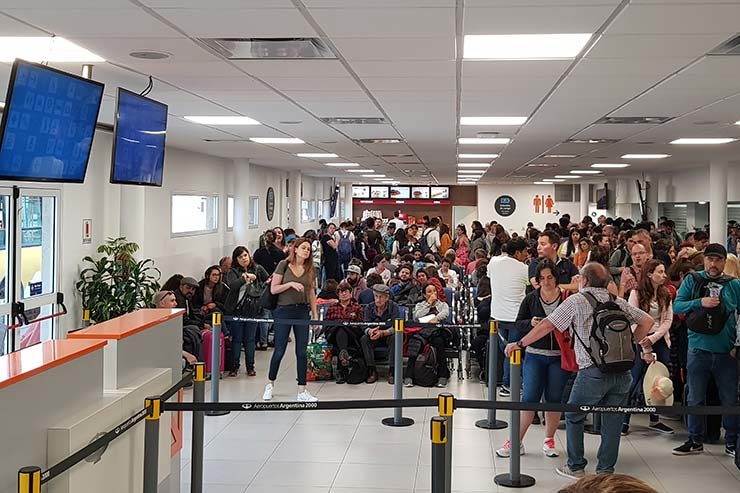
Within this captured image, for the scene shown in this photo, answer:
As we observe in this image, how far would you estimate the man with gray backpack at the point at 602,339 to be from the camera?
569 centimetres

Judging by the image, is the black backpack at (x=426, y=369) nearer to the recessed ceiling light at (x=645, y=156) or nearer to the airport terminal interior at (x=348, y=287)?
the airport terminal interior at (x=348, y=287)

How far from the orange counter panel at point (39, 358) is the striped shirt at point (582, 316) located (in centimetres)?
319

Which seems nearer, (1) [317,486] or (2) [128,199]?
(1) [317,486]

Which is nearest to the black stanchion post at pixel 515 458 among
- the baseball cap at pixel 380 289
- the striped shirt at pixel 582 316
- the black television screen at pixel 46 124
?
the striped shirt at pixel 582 316

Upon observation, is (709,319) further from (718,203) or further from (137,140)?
(718,203)

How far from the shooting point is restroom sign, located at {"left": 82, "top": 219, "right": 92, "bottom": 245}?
35.5ft

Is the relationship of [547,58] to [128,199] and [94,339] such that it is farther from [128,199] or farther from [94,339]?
[128,199]

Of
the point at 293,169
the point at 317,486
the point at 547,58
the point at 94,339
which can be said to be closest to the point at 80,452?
the point at 94,339

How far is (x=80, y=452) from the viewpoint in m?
3.55

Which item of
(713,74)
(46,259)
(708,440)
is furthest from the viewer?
(46,259)

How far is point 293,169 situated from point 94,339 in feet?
62.9

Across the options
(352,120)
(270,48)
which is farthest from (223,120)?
(270,48)

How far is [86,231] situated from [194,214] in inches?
194

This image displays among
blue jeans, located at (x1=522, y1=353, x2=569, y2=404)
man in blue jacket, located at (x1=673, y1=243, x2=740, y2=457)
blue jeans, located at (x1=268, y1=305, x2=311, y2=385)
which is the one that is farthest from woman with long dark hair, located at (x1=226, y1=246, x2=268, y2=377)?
man in blue jacket, located at (x1=673, y1=243, x2=740, y2=457)
